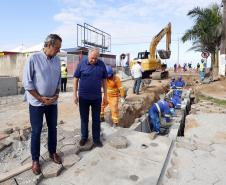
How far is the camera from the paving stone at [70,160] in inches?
149

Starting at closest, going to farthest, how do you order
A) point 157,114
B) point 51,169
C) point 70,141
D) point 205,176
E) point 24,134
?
point 51,169, point 205,176, point 70,141, point 24,134, point 157,114

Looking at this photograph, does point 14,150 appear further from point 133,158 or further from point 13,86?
point 13,86

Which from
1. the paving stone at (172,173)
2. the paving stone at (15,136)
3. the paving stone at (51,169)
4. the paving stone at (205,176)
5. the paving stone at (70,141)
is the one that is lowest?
the paving stone at (205,176)

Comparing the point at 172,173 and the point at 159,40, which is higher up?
the point at 159,40

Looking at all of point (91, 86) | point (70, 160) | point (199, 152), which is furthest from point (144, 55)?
point (70, 160)

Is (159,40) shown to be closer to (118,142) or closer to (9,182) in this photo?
(118,142)

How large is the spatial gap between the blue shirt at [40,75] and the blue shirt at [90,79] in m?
0.76

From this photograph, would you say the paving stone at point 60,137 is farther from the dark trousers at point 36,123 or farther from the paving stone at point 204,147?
the paving stone at point 204,147

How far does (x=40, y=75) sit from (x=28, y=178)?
135cm

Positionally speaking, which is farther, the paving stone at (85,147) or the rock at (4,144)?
the rock at (4,144)

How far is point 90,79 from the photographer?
169 inches

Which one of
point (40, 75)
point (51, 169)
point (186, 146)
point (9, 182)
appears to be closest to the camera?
point (9, 182)


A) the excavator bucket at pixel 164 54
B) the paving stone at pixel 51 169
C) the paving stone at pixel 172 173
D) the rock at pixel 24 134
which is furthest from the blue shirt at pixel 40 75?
the excavator bucket at pixel 164 54

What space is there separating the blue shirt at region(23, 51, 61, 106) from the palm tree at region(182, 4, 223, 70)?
70.0 feet
